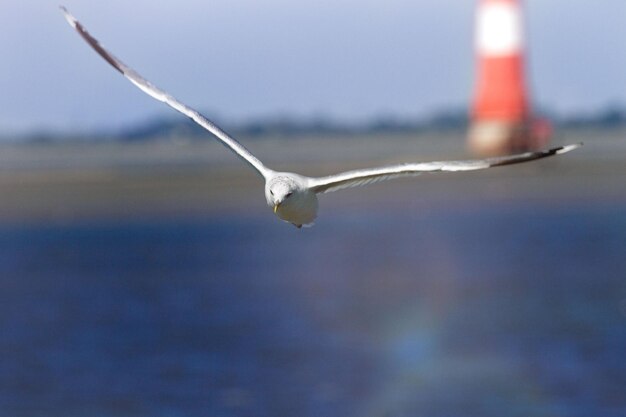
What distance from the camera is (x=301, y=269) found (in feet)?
93.4

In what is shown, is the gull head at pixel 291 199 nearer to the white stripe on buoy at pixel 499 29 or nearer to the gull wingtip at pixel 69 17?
the gull wingtip at pixel 69 17

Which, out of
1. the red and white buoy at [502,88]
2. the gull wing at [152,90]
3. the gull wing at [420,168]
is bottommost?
the gull wing at [420,168]

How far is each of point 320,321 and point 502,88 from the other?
20.8 meters

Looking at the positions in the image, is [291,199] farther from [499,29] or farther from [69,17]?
[499,29]

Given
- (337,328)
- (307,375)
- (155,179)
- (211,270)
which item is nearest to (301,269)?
(211,270)

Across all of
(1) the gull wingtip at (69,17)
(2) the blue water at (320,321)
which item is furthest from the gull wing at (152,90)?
(2) the blue water at (320,321)

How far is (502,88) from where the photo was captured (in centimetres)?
4222

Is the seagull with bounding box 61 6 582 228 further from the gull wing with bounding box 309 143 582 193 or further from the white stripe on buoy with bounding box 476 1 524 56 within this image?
the white stripe on buoy with bounding box 476 1 524 56

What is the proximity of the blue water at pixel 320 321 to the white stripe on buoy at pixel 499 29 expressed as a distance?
256 inches

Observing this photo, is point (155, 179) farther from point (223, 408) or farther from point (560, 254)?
point (223, 408)

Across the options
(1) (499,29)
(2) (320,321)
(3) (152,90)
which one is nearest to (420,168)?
(3) (152,90)

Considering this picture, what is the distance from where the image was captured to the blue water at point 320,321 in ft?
58.0

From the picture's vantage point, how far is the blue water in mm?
17672

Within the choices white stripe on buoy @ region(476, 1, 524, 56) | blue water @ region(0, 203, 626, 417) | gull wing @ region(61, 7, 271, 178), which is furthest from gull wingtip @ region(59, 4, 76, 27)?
white stripe on buoy @ region(476, 1, 524, 56)
